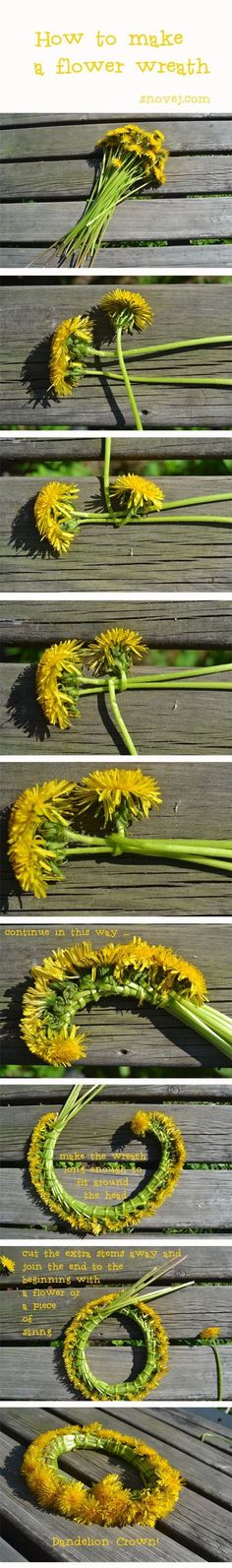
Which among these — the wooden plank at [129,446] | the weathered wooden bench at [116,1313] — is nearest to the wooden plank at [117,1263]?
the weathered wooden bench at [116,1313]

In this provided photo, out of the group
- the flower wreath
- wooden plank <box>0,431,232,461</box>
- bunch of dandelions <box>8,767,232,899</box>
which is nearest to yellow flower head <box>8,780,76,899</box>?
bunch of dandelions <box>8,767,232,899</box>

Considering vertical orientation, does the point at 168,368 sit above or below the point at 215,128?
below

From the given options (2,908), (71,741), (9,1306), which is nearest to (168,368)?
(71,741)

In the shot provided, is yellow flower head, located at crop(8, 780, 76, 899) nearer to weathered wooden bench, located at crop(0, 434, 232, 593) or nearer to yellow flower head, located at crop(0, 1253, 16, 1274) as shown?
weathered wooden bench, located at crop(0, 434, 232, 593)

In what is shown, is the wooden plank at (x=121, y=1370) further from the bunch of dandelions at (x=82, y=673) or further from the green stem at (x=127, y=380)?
the green stem at (x=127, y=380)

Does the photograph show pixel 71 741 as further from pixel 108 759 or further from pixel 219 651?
pixel 219 651

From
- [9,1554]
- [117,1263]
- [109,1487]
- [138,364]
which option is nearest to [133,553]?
[138,364]
